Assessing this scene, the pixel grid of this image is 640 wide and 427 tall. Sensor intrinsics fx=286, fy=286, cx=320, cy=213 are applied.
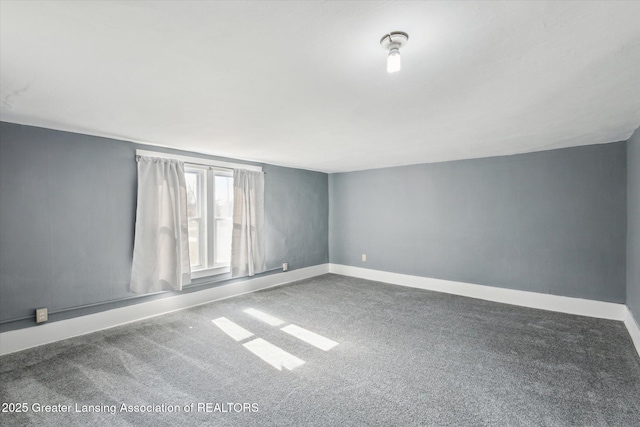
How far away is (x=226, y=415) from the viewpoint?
184 cm

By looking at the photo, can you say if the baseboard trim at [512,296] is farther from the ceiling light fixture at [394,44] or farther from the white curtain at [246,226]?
the ceiling light fixture at [394,44]

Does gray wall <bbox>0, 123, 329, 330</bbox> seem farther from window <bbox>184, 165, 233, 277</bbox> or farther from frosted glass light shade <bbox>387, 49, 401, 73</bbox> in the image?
frosted glass light shade <bbox>387, 49, 401, 73</bbox>

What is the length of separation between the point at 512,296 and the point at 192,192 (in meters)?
4.78

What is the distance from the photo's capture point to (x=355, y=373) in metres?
2.32

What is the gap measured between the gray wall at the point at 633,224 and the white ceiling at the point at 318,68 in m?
0.27

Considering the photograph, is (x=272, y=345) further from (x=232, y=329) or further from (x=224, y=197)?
(x=224, y=197)

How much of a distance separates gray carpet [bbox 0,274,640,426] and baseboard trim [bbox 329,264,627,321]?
23 centimetres

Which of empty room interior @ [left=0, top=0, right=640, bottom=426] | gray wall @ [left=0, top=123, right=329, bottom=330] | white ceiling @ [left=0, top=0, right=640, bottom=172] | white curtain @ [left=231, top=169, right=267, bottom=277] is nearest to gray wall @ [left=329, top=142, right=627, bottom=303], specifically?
empty room interior @ [left=0, top=0, right=640, bottom=426]

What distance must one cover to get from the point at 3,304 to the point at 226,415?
2458mm

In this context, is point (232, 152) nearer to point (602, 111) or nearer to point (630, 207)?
point (602, 111)

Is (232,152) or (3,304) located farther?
(232,152)

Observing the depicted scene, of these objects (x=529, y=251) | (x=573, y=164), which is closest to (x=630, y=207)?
(x=573, y=164)

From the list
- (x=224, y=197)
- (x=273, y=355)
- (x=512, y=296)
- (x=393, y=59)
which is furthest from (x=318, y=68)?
(x=512, y=296)

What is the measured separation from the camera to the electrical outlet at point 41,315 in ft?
9.04
